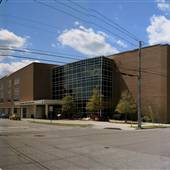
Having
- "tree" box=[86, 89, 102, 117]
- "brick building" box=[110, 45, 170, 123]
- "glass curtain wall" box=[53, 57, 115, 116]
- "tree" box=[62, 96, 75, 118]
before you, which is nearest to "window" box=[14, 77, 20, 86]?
"glass curtain wall" box=[53, 57, 115, 116]

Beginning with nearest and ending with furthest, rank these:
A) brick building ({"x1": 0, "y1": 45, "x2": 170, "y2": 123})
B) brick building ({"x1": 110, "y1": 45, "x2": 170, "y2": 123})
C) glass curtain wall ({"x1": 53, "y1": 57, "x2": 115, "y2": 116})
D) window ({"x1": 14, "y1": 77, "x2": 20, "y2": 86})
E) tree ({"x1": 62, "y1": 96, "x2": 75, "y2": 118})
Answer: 1. brick building ({"x1": 110, "y1": 45, "x2": 170, "y2": 123})
2. brick building ({"x1": 0, "y1": 45, "x2": 170, "y2": 123})
3. glass curtain wall ({"x1": 53, "y1": 57, "x2": 115, "y2": 116})
4. tree ({"x1": 62, "y1": 96, "x2": 75, "y2": 118})
5. window ({"x1": 14, "y1": 77, "x2": 20, "y2": 86})

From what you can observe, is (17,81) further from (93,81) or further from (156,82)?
(156,82)

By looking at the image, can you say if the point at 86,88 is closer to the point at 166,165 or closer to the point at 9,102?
the point at 9,102

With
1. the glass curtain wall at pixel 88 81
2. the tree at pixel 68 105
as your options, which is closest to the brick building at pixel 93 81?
the glass curtain wall at pixel 88 81

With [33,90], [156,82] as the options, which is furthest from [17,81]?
[156,82]

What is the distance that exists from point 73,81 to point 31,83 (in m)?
13.0

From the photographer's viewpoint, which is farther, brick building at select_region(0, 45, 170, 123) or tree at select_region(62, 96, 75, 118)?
tree at select_region(62, 96, 75, 118)

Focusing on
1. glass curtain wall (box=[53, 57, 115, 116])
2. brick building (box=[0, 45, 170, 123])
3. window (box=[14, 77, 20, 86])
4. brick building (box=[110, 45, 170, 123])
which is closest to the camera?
brick building (box=[110, 45, 170, 123])

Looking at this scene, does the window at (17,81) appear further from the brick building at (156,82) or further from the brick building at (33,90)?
the brick building at (156,82)

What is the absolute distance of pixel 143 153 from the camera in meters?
13.0

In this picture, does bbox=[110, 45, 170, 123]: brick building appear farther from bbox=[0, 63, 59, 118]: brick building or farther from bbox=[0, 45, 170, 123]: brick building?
bbox=[0, 63, 59, 118]: brick building

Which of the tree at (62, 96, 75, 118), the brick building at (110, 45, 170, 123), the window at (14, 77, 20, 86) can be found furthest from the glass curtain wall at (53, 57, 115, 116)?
the window at (14, 77, 20, 86)

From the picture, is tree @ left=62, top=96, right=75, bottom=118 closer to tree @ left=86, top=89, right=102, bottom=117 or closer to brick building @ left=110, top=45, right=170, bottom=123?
tree @ left=86, top=89, right=102, bottom=117

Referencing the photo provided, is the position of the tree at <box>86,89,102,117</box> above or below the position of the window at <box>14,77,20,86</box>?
below
